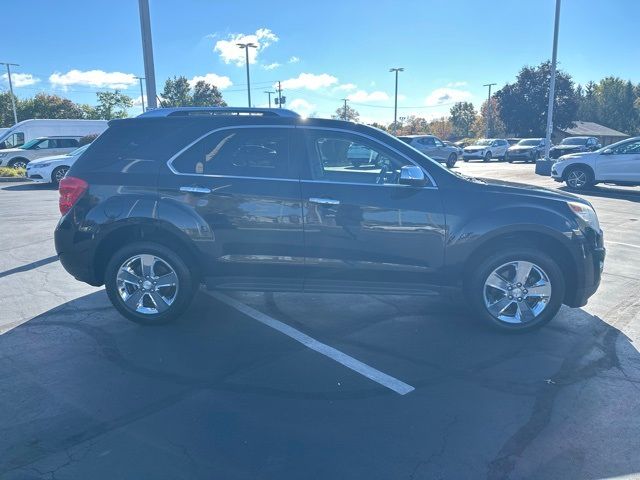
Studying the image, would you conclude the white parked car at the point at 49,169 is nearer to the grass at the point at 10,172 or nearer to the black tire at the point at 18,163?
the grass at the point at 10,172

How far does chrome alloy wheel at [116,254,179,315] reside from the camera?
4734mm

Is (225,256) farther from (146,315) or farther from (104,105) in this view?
(104,105)

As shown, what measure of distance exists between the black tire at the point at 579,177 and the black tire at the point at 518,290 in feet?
41.2

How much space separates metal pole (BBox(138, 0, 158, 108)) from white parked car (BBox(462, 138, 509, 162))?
2991cm

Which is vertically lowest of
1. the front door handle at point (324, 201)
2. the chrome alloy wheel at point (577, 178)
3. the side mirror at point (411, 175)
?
the chrome alloy wheel at point (577, 178)

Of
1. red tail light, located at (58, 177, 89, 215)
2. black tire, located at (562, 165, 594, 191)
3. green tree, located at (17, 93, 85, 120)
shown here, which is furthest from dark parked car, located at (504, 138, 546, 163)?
green tree, located at (17, 93, 85, 120)

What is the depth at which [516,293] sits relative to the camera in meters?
4.69

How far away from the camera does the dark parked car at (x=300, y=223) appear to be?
14.9ft

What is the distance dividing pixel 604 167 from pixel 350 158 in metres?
13.3

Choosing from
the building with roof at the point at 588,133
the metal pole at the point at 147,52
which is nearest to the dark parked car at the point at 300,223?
the metal pole at the point at 147,52

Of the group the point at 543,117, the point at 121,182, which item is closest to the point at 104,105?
the point at 543,117

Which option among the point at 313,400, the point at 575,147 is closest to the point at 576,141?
the point at 575,147

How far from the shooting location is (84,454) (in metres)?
2.89

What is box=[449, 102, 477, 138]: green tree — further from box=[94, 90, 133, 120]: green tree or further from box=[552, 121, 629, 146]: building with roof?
box=[94, 90, 133, 120]: green tree
